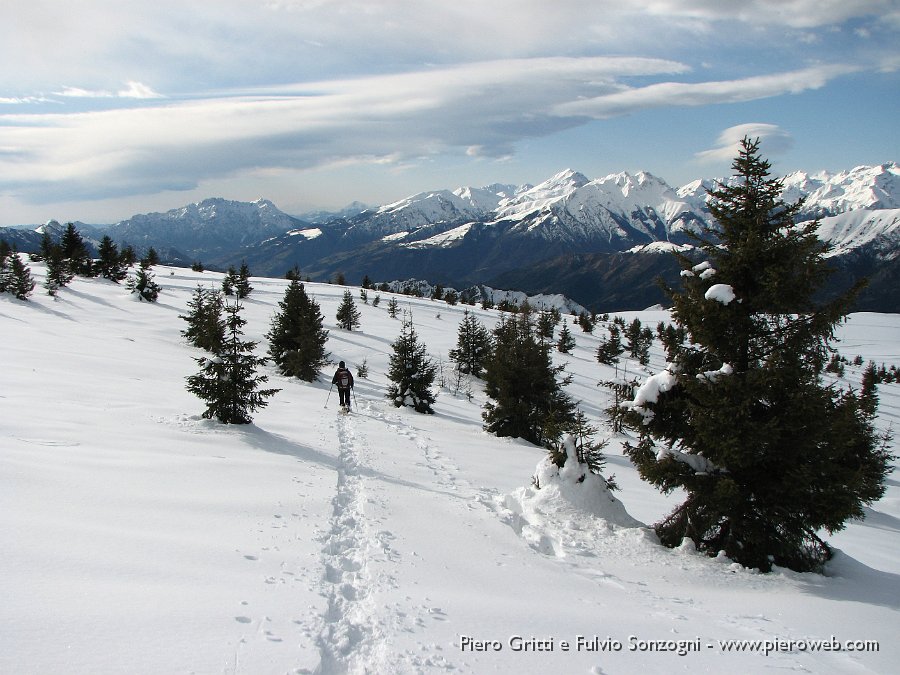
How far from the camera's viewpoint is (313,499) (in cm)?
829

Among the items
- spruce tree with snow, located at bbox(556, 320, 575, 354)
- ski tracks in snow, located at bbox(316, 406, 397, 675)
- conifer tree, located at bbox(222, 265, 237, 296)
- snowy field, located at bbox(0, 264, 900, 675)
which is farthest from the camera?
spruce tree with snow, located at bbox(556, 320, 575, 354)

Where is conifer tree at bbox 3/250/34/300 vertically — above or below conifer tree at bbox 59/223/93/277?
below

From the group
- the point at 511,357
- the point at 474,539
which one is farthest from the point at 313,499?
the point at 511,357

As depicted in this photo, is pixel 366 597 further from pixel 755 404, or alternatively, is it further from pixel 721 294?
pixel 721 294

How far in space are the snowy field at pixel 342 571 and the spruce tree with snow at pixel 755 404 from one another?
2.36ft

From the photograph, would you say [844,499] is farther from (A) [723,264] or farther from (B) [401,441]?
(B) [401,441]

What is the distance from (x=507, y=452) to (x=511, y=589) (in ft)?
33.9

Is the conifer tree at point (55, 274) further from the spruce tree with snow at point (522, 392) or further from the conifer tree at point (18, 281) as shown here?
the spruce tree with snow at point (522, 392)

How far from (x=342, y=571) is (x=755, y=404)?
21.9 ft

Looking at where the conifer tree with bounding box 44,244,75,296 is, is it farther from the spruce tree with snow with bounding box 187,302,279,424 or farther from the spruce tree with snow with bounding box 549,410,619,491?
the spruce tree with snow with bounding box 549,410,619,491

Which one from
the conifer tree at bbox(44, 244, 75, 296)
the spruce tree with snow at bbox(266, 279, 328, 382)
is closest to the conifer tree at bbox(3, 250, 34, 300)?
the conifer tree at bbox(44, 244, 75, 296)

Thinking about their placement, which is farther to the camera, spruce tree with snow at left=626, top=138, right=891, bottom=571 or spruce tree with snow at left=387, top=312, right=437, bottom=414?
spruce tree with snow at left=387, top=312, right=437, bottom=414

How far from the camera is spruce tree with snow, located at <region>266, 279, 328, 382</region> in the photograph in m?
27.6

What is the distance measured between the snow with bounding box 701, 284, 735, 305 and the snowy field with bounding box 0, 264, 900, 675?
416cm
